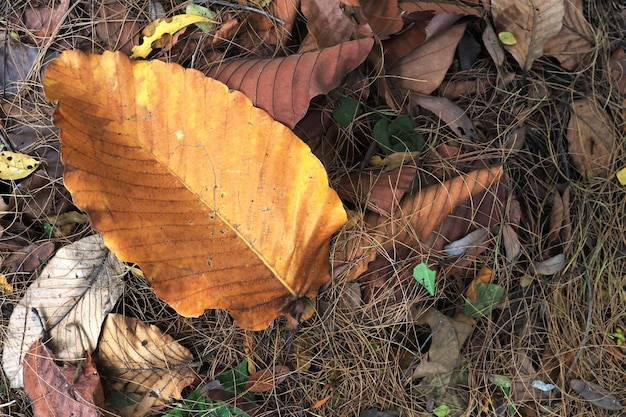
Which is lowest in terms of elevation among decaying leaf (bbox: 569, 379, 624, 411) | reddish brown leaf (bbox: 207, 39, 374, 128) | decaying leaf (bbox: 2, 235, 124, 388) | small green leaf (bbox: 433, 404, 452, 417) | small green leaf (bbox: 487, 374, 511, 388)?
decaying leaf (bbox: 569, 379, 624, 411)

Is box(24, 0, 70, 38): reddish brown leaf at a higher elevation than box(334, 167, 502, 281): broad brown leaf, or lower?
higher

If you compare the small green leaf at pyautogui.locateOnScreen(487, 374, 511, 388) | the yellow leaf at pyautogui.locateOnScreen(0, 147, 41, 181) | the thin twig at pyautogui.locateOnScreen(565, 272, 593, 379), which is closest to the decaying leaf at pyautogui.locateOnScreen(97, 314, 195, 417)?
the yellow leaf at pyautogui.locateOnScreen(0, 147, 41, 181)

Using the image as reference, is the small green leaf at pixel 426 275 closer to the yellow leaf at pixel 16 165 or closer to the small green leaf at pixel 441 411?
the small green leaf at pixel 441 411

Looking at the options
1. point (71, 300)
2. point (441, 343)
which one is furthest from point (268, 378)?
point (71, 300)

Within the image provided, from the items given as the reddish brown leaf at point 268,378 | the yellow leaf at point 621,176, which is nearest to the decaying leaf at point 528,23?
the yellow leaf at point 621,176

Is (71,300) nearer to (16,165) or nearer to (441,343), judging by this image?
(16,165)

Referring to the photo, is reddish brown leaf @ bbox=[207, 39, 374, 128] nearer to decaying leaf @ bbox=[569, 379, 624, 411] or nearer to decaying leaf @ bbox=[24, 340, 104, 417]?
decaying leaf @ bbox=[24, 340, 104, 417]
